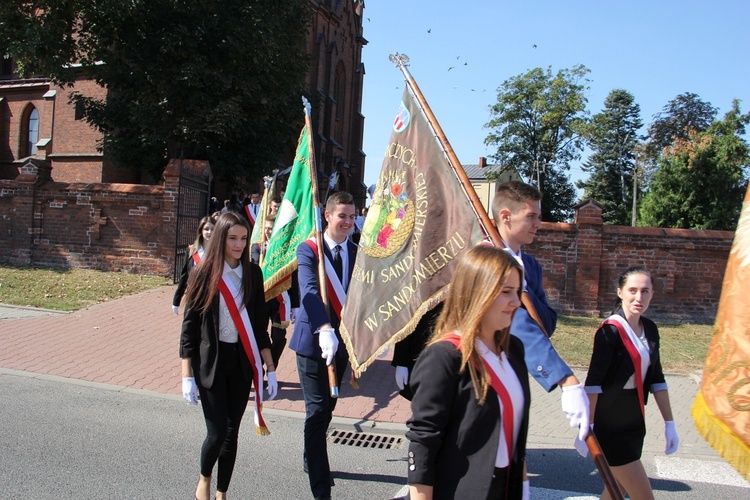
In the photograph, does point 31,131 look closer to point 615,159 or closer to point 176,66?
point 176,66

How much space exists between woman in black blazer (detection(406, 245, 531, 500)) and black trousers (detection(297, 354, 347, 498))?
6.37 feet

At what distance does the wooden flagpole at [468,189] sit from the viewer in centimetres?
244

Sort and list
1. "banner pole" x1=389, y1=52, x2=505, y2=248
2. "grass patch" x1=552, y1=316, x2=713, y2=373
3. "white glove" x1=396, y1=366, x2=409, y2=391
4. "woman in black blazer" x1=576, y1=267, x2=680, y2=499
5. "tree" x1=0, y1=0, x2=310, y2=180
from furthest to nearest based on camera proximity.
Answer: "tree" x1=0, y1=0, x2=310, y2=180 < "grass patch" x1=552, y1=316, x2=713, y2=373 < "white glove" x1=396, y1=366, x2=409, y2=391 < "woman in black blazer" x1=576, y1=267, x2=680, y2=499 < "banner pole" x1=389, y1=52, x2=505, y2=248

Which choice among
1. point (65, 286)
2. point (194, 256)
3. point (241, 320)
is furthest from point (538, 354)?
point (65, 286)

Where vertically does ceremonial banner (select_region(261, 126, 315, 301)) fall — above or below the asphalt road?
above

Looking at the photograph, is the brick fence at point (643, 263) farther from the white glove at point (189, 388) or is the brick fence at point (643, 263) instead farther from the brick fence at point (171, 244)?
the white glove at point (189, 388)

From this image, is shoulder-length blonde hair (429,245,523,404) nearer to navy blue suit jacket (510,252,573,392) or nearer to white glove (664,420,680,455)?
navy blue suit jacket (510,252,573,392)

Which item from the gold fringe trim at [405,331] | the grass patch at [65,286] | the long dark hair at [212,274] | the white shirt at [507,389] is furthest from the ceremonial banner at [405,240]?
the grass patch at [65,286]

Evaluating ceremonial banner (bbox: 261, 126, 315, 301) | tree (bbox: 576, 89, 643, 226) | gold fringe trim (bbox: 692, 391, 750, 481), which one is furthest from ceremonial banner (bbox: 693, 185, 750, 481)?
tree (bbox: 576, 89, 643, 226)

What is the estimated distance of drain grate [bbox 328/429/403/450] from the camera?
18.6 ft

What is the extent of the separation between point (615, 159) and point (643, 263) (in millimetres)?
48353

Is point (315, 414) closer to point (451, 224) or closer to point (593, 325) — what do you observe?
point (451, 224)

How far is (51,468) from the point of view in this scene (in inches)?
183

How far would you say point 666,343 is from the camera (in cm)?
1052
